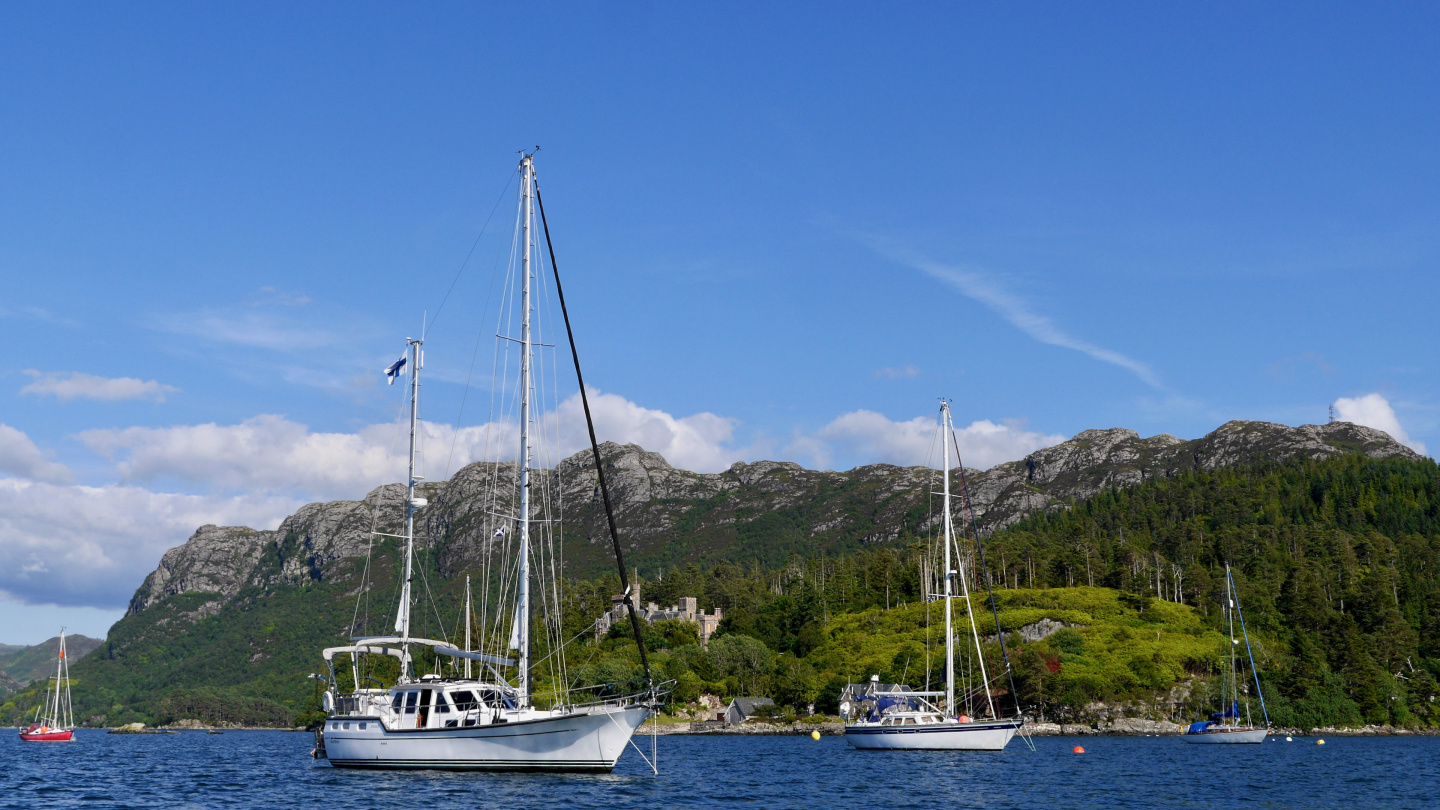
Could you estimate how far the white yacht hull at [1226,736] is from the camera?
97.9 m

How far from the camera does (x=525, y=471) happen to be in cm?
4819

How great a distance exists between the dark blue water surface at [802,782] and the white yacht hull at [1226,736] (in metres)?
13.3

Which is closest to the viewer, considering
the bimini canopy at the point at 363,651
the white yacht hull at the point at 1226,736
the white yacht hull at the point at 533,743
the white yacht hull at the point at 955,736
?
the white yacht hull at the point at 533,743

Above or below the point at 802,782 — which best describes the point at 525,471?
above

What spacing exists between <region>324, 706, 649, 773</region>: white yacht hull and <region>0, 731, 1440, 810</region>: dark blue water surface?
2.47 ft

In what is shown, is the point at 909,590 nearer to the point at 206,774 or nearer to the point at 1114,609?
the point at 1114,609

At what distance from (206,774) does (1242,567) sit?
7012 inches

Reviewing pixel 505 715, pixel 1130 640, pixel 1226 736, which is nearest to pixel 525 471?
pixel 505 715

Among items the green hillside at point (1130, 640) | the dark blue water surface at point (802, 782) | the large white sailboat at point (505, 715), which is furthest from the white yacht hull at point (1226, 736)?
the large white sailboat at point (505, 715)

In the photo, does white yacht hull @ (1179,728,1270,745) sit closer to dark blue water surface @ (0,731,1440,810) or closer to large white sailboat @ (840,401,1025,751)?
dark blue water surface @ (0,731,1440,810)

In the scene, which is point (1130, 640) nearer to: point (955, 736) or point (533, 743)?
point (955, 736)

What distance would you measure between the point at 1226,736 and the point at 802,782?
195 feet

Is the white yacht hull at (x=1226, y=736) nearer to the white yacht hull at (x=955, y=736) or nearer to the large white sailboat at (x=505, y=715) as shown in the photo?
the white yacht hull at (x=955, y=736)

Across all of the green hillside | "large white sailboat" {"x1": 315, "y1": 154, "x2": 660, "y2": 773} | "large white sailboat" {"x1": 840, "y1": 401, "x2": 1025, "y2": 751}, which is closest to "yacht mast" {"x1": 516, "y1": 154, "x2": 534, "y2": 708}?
"large white sailboat" {"x1": 315, "y1": 154, "x2": 660, "y2": 773}
